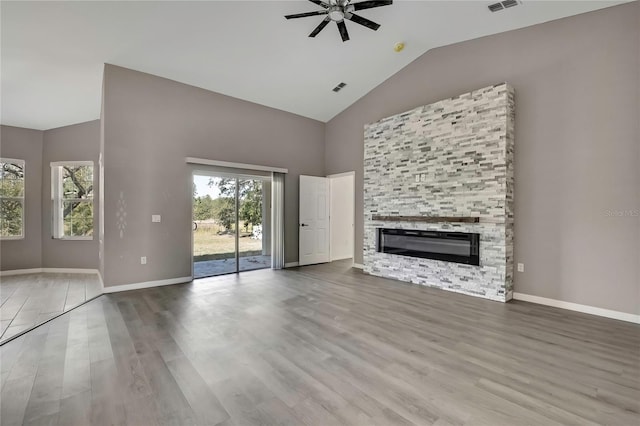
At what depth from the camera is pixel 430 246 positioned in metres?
4.76

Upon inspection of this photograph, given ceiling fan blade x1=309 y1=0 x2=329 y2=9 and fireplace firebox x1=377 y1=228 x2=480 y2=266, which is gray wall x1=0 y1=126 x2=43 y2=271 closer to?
ceiling fan blade x1=309 y1=0 x2=329 y2=9

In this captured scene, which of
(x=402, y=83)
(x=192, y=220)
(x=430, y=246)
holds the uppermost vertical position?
(x=402, y=83)

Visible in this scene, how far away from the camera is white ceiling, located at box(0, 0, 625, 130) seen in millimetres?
3410

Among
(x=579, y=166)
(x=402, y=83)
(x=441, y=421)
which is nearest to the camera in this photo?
(x=441, y=421)

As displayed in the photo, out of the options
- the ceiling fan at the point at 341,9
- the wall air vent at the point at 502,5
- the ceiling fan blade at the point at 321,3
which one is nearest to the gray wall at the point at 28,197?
the ceiling fan at the point at 341,9

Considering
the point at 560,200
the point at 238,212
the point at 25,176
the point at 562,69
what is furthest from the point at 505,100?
the point at 25,176

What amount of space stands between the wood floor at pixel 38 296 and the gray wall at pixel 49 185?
39 centimetres

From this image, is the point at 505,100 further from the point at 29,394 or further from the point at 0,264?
the point at 0,264

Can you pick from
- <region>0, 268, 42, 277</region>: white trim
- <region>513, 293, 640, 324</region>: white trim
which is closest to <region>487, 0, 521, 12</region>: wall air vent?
<region>513, 293, 640, 324</region>: white trim

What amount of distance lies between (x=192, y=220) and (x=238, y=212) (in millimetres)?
910

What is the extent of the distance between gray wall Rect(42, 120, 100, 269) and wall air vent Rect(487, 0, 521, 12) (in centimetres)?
743

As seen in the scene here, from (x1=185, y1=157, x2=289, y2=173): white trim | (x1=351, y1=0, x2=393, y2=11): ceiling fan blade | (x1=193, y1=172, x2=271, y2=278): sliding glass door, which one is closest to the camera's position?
(x1=351, y1=0, x2=393, y2=11): ceiling fan blade

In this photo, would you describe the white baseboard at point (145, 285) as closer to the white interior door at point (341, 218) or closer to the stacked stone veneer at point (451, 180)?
the stacked stone veneer at point (451, 180)

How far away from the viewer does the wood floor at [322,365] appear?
69.5 inches
